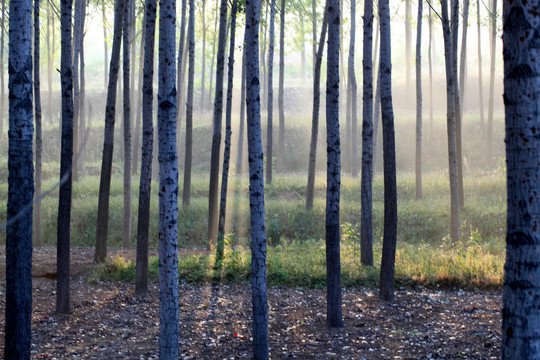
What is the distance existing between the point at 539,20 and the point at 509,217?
1365 millimetres

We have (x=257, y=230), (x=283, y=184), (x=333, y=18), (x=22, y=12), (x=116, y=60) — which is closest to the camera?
(x=22, y=12)

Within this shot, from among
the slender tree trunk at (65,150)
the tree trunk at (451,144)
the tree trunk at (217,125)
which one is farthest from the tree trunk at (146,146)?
the tree trunk at (451,144)

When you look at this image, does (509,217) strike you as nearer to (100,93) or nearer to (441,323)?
(441,323)

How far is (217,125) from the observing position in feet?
43.6

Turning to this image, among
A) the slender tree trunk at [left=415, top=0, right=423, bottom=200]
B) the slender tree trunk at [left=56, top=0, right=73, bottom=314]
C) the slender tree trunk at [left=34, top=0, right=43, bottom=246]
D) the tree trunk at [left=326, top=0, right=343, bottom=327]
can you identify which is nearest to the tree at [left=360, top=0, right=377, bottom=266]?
the tree trunk at [left=326, top=0, right=343, bottom=327]

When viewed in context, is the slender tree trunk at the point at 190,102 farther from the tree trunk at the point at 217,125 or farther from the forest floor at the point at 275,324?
the forest floor at the point at 275,324

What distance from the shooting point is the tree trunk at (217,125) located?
12.7 metres

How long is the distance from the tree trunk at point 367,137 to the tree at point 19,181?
262 inches

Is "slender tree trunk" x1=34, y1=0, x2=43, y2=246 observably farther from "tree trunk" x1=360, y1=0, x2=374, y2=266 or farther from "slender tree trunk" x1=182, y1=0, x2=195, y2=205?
"tree trunk" x1=360, y1=0, x2=374, y2=266

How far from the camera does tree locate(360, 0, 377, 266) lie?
9.82m

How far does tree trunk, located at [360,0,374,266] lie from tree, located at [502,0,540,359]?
6518mm

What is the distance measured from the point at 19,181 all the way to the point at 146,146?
14.0ft

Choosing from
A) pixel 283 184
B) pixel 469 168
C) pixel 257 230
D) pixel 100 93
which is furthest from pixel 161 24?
pixel 100 93

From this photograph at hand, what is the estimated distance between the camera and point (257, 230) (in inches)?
248
